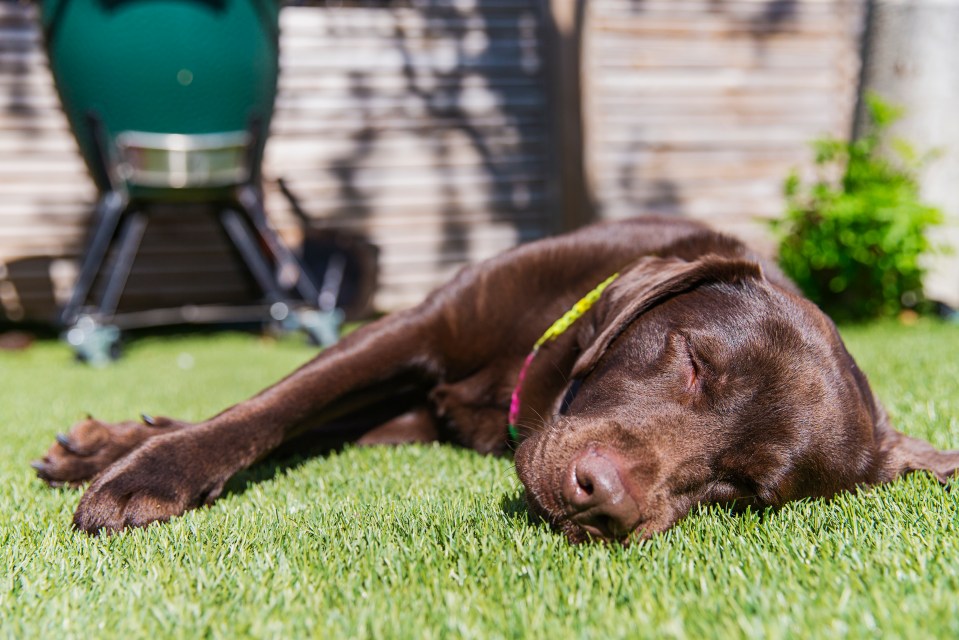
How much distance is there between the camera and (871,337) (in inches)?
186

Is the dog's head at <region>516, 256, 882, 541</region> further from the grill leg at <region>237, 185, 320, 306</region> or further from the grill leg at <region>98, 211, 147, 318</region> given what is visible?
the grill leg at <region>98, 211, 147, 318</region>

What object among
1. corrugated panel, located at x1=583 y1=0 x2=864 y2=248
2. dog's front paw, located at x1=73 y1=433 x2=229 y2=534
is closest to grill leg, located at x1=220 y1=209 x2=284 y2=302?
corrugated panel, located at x1=583 y1=0 x2=864 y2=248

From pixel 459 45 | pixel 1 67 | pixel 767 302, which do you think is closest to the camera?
pixel 767 302

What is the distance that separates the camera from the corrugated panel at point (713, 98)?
258 inches

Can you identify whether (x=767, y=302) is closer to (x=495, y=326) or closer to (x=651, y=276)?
(x=651, y=276)

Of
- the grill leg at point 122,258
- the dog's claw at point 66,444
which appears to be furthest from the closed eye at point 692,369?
the grill leg at point 122,258

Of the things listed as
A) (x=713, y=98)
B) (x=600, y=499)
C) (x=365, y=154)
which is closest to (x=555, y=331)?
(x=600, y=499)

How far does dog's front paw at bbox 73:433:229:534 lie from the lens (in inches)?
64.2

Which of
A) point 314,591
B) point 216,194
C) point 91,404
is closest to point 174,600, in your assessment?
point 314,591

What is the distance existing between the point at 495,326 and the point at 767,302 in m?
0.82

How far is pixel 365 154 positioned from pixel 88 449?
4.50m

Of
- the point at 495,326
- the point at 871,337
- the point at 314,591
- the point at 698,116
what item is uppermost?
the point at 314,591

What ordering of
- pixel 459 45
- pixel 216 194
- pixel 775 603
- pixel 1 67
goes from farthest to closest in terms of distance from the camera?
1. pixel 459 45
2. pixel 1 67
3. pixel 216 194
4. pixel 775 603

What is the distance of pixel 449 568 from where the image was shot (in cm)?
136
